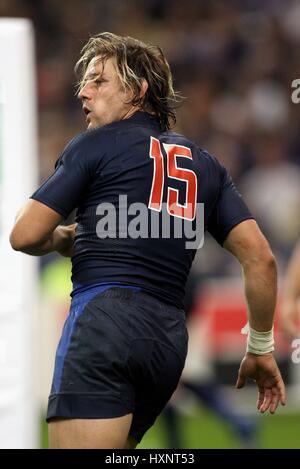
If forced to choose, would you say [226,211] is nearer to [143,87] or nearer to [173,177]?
[173,177]

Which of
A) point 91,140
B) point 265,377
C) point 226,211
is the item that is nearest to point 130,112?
point 91,140

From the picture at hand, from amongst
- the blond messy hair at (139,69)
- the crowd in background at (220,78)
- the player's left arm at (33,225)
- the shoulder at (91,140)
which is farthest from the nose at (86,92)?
the crowd in background at (220,78)

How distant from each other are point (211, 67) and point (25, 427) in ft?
22.8

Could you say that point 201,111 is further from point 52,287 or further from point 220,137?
point 52,287

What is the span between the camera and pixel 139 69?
146 inches

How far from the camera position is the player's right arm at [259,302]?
3.83m

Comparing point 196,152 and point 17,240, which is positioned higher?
point 196,152

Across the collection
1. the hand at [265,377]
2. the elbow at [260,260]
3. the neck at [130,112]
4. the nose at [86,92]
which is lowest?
the hand at [265,377]

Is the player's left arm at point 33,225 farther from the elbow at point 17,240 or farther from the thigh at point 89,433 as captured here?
the thigh at point 89,433

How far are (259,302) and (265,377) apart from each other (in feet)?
1.00

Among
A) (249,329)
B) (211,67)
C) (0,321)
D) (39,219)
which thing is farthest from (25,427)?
(211,67)

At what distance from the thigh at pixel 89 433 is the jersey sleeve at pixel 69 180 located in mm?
693

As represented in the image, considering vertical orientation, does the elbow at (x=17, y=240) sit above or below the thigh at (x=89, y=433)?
above

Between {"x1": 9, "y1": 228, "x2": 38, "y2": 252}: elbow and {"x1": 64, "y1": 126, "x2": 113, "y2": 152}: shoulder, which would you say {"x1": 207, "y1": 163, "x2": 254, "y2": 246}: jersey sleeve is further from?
{"x1": 9, "y1": 228, "x2": 38, "y2": 252}: elbow
